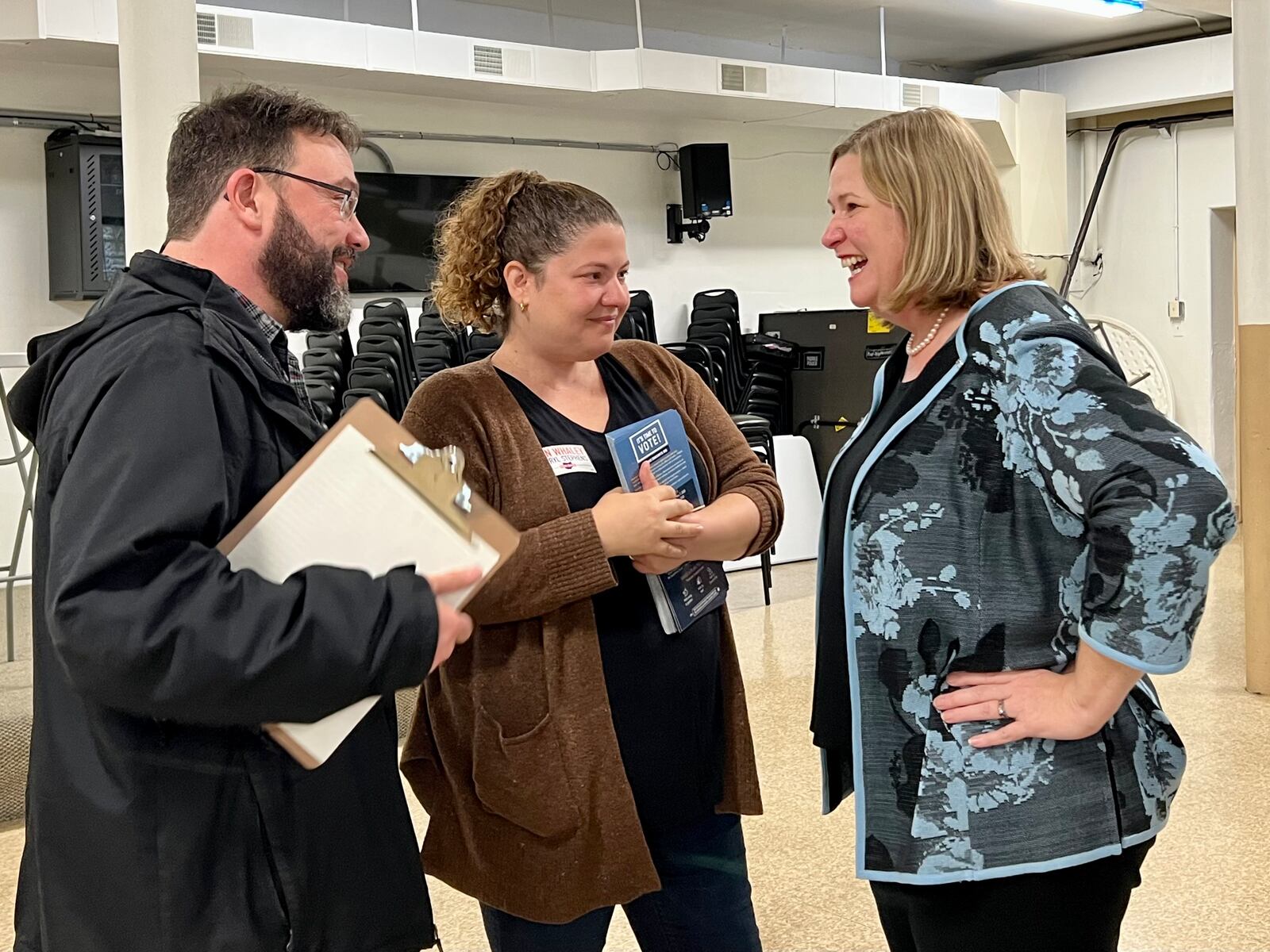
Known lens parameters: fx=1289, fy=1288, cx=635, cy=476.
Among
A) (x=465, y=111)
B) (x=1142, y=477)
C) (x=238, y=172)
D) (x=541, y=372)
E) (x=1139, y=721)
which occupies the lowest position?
(x=1139, y=721)

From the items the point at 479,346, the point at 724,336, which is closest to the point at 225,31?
the point at 479,346

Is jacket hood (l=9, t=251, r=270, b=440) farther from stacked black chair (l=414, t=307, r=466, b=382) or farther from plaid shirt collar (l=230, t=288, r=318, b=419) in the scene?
stacked black chair (l=414, t=307, r=466, b=382)

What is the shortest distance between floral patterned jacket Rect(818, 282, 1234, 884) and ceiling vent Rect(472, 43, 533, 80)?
6.96 metres

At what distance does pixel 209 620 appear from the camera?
4.08 ft

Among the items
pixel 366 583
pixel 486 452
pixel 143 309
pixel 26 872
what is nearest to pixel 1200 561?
pixel 366 583

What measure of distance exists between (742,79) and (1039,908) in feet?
26.7

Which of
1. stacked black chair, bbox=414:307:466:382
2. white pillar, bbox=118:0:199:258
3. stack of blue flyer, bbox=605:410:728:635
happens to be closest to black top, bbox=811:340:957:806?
stack of blue flyer, bbox=605:410:728:635

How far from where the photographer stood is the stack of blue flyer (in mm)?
2051

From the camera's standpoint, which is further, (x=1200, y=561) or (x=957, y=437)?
(x=957, y=437)

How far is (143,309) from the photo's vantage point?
1.43 m

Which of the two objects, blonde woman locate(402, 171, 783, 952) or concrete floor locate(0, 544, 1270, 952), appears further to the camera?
concrete floor locate(0, 544, 1270, 952)

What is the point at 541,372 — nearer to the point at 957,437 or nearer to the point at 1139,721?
the point at 957,437

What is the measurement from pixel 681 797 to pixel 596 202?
3.30ft

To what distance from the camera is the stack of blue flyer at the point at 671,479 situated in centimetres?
205
